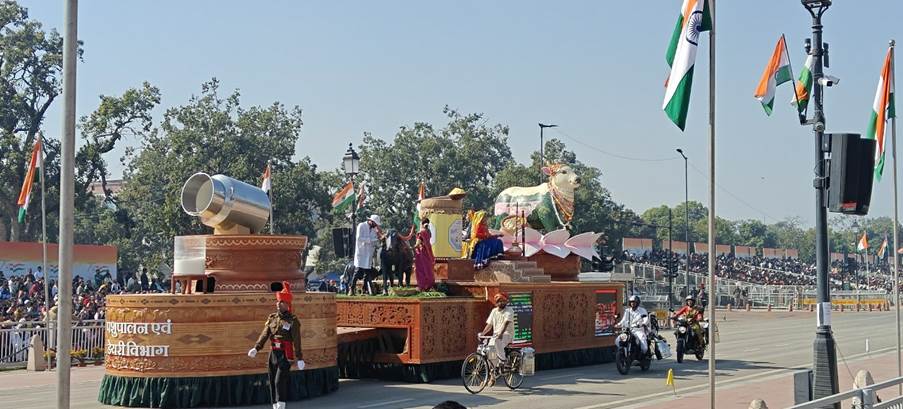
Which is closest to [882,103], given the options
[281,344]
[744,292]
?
[281,344]

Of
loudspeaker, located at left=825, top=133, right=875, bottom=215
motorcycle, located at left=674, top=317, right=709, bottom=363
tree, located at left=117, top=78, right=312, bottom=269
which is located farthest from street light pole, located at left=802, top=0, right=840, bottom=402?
tree, located at left=117, top=78, right=312, bottom=269

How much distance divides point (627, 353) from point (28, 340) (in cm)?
1418

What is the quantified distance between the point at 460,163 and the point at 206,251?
1839 inches

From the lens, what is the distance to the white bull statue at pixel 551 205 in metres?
28.7

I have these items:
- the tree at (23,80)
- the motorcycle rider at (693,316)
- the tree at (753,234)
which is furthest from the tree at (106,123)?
the tree at (753,234)

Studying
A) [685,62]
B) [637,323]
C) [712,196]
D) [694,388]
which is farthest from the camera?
[637,323]

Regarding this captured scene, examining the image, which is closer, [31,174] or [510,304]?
[510,304]

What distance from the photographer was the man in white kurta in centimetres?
2344

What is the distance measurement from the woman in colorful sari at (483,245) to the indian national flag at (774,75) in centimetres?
945

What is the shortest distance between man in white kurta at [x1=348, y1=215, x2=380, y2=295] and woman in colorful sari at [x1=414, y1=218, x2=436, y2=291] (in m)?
1.09

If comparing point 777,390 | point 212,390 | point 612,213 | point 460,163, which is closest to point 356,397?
point 212,390

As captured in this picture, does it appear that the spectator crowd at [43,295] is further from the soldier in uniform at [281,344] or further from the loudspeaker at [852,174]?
the loudspeaker at [852,174]

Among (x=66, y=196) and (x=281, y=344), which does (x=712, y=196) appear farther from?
(x=281, y=344)

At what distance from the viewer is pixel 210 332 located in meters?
17.3
